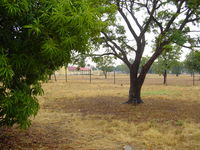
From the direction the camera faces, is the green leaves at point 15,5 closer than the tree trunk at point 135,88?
Yes

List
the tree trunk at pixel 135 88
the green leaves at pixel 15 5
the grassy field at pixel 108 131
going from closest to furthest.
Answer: the green leaves at pixel 15 5
the grassy field at pixel 108 131
the tree trunk at pixel 135 88

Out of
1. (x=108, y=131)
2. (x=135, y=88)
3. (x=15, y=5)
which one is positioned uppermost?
(x=15, y=5)

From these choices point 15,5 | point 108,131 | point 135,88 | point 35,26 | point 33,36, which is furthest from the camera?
point 135,88

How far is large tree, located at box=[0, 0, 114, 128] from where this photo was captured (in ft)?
11.7

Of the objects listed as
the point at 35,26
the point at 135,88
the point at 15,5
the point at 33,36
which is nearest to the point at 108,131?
the point at 33,36

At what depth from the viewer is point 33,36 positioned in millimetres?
3994

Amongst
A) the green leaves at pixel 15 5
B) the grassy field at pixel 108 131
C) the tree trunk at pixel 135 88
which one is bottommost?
the grassy field at pixel 108 131

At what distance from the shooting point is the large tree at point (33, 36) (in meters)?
3.56

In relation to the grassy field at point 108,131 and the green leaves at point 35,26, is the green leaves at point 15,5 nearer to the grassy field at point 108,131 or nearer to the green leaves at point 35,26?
the green leaves at point 35,26

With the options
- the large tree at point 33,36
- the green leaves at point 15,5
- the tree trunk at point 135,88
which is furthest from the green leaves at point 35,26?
the tree trunk at point 135,88

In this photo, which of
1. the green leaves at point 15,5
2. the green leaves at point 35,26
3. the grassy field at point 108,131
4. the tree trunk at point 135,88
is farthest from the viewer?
the tree trunk at point 135,88

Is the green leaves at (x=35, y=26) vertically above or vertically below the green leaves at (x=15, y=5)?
below

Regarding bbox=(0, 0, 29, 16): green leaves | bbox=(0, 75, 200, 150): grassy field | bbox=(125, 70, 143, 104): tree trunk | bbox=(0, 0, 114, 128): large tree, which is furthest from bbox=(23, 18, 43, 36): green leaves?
bbox=(125, 70, 143, 104): tree trunk

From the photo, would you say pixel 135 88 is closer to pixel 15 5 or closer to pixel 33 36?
pixel 33 36
